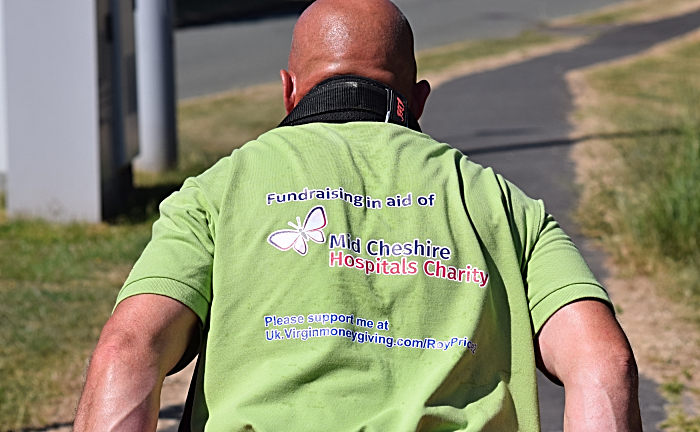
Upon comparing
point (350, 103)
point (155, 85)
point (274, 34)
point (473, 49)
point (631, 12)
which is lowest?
point (631, 12)

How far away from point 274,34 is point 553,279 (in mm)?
19919

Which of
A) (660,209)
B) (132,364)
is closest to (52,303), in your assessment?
(660,209)

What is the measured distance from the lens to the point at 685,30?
21531 mm

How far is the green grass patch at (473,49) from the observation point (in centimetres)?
1734

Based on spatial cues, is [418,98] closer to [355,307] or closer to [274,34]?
[355,307]

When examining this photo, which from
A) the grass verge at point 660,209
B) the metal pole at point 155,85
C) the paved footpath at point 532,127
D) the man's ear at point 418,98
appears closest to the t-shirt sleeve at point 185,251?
the man's ear at point 418,98

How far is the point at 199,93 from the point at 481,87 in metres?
4.33

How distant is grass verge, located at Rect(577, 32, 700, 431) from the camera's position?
5.38m

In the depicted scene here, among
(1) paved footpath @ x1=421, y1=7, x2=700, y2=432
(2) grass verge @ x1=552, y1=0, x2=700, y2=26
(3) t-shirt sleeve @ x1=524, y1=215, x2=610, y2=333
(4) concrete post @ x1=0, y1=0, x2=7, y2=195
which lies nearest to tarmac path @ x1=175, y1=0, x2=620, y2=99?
(2) grass verge @ x1=552, y1=0, x2=700, y2=26

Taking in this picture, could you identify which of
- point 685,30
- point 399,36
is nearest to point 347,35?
point 399,36

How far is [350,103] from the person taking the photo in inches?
77.1

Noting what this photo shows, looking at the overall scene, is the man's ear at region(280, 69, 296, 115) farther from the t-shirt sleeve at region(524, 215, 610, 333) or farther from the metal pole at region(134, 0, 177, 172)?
the metal pole at region(134, 0, 177, 172)

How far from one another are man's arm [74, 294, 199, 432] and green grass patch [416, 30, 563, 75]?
1457cm

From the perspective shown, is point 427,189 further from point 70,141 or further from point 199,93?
point 199,93
